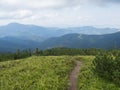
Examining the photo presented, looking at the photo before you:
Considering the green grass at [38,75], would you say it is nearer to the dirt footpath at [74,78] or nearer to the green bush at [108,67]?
the dirt footpath at [74,78]

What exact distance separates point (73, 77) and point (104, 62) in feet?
33.4

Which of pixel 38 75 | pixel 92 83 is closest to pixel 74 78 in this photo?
pixel 92 83

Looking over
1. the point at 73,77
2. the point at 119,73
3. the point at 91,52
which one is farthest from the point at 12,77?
the point at 91,52

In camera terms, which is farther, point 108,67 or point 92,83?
point 108,67

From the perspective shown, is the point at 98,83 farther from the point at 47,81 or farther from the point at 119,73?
the point at 47,81

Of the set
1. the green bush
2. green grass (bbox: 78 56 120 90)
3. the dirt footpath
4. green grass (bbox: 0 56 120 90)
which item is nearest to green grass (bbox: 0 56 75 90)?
green grass (bbox: 0 56 120 90)

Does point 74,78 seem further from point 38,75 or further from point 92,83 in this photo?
point 38,75

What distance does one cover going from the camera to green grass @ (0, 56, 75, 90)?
64819 millimetres

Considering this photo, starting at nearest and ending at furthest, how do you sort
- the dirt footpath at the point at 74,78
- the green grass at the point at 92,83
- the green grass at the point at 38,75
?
the green grass at the point at 92,83
the dirt footpath at the point at 74,78
the green grass at the point at 38,75

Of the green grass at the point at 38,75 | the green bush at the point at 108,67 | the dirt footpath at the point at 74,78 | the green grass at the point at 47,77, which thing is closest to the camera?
the dirt footpath at the point at 74,78

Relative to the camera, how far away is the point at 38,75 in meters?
74.1

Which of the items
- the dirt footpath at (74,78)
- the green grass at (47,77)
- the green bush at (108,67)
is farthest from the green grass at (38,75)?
the green bush at (108,67)

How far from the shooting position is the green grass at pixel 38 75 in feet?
213

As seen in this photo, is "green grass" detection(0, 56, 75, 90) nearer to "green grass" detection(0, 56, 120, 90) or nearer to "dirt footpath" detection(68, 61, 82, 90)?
"green grass" detection(0, 56, 120, 90)
